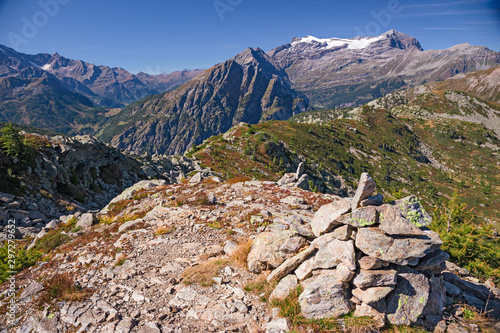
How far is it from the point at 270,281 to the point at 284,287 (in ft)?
2.59

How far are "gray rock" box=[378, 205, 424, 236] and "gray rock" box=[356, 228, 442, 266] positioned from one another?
0.22 m

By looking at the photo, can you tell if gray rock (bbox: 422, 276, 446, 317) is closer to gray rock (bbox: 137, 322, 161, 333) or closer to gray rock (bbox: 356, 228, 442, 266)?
gray rock (bbox: 356, 228, 442, 266)

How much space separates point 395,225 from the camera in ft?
25.8

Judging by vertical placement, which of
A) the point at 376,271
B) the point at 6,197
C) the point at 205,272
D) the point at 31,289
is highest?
the point at 376,271

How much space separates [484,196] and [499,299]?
265 metres

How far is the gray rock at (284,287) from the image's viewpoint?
27.4 ft

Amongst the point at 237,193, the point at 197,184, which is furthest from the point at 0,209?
the point at 237,193

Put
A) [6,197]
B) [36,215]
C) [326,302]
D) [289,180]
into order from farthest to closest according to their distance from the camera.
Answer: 1. [289,180]
2. [36,215]
3. [6,197]
4. [326,302]

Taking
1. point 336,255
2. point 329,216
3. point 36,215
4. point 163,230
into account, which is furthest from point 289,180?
point 36,215

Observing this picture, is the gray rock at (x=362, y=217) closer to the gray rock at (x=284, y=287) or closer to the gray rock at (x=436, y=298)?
the gray rock at (x=436, y=298)

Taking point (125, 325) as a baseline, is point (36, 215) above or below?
below

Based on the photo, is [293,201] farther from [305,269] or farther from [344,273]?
[344,273]

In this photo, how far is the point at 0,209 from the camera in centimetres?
2102

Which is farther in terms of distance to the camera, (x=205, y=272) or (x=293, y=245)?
(x=205, y=272)
